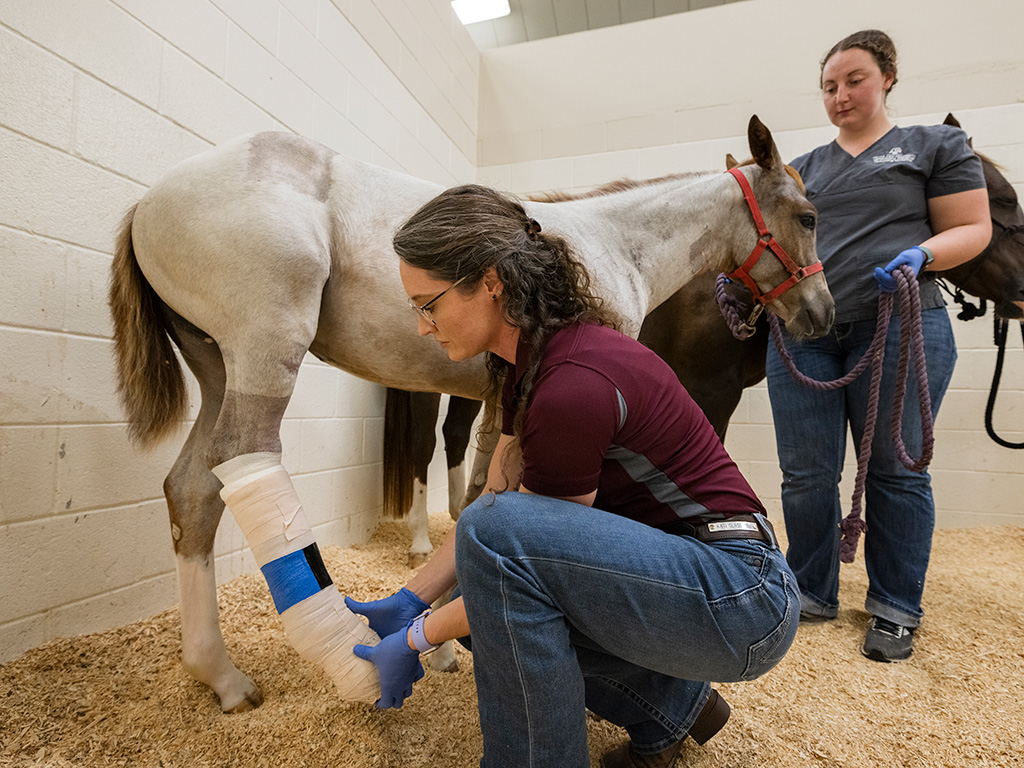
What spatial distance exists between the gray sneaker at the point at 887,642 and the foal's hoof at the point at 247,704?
1534 millimetres

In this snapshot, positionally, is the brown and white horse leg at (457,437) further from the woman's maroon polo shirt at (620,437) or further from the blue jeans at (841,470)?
the woman's maroon polo shirt at (620,437)

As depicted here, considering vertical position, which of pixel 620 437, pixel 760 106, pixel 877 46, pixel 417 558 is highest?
pixel 760 106

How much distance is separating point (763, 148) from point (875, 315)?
581mm

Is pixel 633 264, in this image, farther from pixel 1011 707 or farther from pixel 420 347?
pixel 1011 707

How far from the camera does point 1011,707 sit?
1.22 meters

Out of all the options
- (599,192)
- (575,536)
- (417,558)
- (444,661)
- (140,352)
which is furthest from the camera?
(417,558)

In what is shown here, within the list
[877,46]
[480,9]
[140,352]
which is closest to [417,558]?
[140,352]

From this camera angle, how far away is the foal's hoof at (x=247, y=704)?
3.64ft

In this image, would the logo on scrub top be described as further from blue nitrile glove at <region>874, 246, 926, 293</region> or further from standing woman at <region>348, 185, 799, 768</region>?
standing woman at <region>348, 185, 799, 768</region>

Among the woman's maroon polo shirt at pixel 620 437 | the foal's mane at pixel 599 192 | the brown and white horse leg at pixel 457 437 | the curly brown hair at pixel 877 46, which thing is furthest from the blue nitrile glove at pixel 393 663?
the curly brown hair at pixel 877 46

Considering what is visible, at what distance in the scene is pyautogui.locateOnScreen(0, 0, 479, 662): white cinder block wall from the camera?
117cm

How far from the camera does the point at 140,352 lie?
43.8 inches

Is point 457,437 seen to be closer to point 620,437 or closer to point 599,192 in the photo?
point 599,192

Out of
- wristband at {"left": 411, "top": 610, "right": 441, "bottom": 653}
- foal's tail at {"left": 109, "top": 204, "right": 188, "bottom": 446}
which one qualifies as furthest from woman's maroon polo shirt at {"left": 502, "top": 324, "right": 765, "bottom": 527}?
foal's tail at {"left": 109, "top": 204, "right": 188, "bottom": 446}
